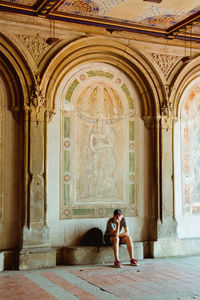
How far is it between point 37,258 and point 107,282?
153 centimetres

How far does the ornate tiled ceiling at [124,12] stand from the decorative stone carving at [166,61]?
0.48m

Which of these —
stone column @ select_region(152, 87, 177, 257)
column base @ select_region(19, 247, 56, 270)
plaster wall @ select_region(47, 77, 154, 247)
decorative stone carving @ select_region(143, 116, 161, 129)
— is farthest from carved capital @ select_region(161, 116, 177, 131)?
column base @ select_region(19, 247, 56, 270)

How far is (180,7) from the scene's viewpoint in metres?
7.57

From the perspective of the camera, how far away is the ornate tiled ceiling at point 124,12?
7.35 m

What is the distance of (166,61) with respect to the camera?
8.98 m

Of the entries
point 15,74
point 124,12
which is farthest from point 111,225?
point 124,12

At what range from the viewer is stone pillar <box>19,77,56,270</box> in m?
7.51

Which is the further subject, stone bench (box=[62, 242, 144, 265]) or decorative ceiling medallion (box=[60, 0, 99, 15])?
stone bench (box=[62, 242, 144, 265])

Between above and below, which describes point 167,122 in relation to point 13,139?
above

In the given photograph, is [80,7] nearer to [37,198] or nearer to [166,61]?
[166,61]

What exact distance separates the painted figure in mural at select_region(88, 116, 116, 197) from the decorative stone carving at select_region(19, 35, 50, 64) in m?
1.72

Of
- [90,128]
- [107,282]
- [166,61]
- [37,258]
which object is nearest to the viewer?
[107,282]

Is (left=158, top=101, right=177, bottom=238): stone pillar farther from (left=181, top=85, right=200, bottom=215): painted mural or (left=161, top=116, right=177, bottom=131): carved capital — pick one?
(left=181, top=85, right=200, bottom=215): painted mural

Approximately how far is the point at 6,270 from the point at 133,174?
3.14m
